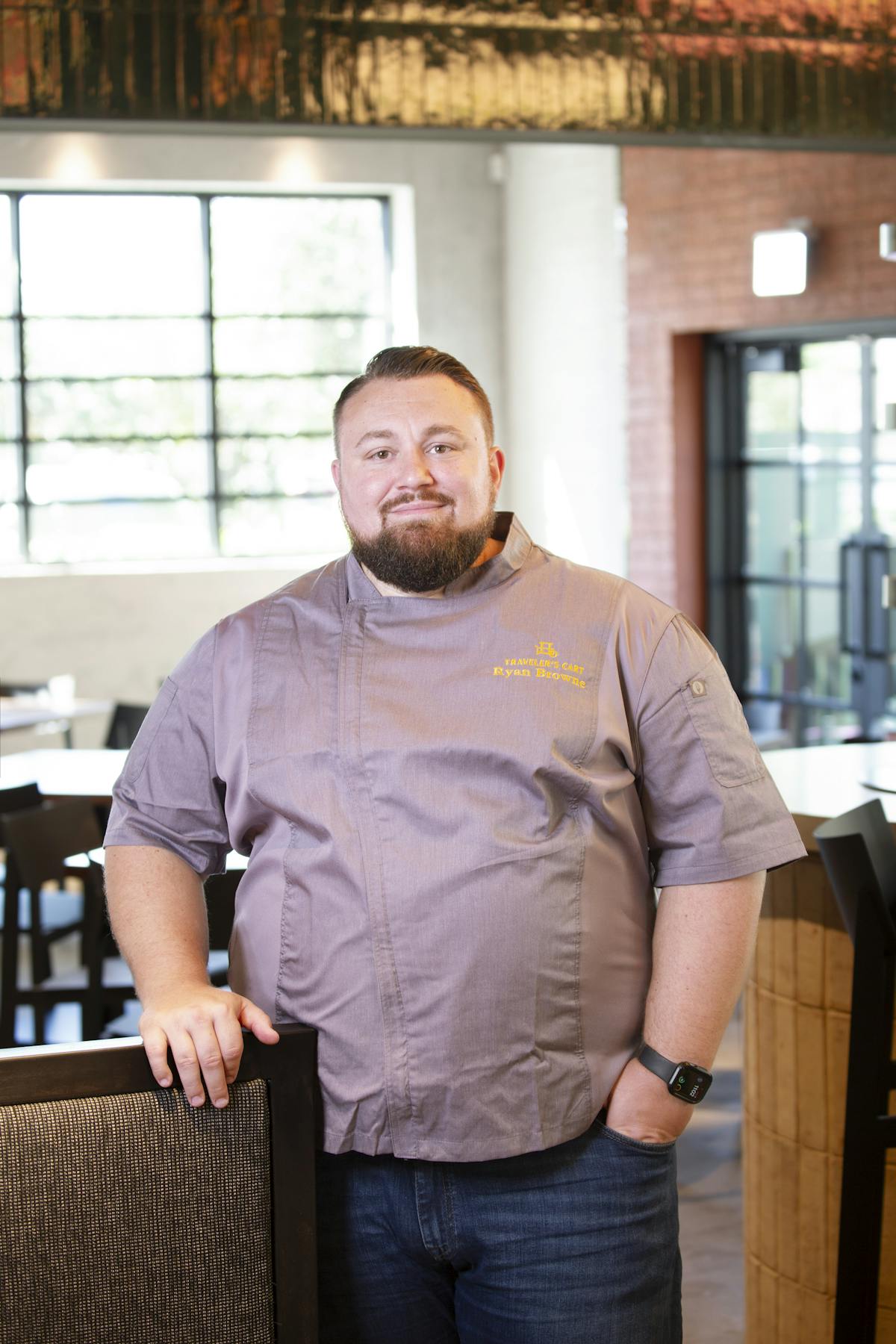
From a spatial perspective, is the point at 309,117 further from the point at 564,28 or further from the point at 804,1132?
the point at 804,1132

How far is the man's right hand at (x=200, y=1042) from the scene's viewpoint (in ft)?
4.05

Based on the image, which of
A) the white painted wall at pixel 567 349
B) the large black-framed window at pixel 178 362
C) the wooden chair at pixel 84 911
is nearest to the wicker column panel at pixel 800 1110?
the wooden chair at pixel 84 911

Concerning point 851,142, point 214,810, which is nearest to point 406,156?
point 851,142

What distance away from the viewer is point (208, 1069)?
1.24 m

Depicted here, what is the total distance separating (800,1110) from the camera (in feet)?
7.79

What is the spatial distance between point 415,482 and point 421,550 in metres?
0.07

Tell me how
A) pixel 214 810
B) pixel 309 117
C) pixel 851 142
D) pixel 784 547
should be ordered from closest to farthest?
1. pixel 214 810
2. pixel 309 117
3. pixel 851 142
4. pixel 784 547

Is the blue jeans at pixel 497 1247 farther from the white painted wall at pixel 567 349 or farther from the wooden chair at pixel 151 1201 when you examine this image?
the white painted wall at pixel 567 349

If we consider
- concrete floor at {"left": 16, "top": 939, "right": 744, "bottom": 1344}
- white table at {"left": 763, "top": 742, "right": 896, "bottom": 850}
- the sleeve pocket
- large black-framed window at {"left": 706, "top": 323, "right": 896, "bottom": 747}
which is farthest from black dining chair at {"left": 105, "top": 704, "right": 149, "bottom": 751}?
the sleeve pocket

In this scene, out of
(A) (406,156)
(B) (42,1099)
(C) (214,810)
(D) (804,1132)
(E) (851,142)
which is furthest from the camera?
(A) (406,156)

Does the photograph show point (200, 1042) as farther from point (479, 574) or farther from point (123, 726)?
point (123, 726)

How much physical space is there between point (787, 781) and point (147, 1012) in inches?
61.7

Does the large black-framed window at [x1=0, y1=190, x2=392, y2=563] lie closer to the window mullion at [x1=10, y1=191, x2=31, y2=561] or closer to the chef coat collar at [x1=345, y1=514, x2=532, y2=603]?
the window mullion at [x1=10, y1=191, x2=31, y2=561]

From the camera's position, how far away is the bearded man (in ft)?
4.46
